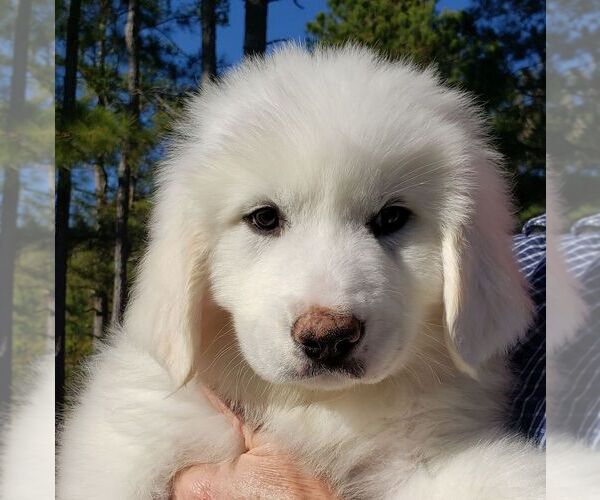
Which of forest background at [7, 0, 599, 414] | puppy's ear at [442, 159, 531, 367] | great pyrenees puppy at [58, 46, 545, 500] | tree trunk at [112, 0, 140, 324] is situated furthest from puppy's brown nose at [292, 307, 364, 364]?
tree trunk at [112, 0, 140, 324]

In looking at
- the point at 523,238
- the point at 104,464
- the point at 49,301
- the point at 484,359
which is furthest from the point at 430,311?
the point at 49,301

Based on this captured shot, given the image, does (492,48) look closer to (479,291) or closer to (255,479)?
(479,291)

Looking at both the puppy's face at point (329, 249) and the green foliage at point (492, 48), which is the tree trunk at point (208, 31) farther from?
the puppy's face at point (329, 249)

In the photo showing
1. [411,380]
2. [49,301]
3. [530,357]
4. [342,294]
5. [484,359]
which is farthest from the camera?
[49,301]

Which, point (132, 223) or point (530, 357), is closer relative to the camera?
point (530, 357)

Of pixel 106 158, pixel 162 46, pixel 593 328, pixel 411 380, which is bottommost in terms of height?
pixel 411 380

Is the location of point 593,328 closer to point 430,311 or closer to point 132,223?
point 430,311

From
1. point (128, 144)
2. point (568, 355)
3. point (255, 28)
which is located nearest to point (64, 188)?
point (128, 144)

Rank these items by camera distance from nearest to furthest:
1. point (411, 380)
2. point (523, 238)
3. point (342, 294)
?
1. point (342, 294)
2. point (411, 380)
3. point (523, 238)

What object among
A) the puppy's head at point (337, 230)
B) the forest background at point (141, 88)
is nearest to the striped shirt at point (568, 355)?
the puppy's head at point (337, 230)
